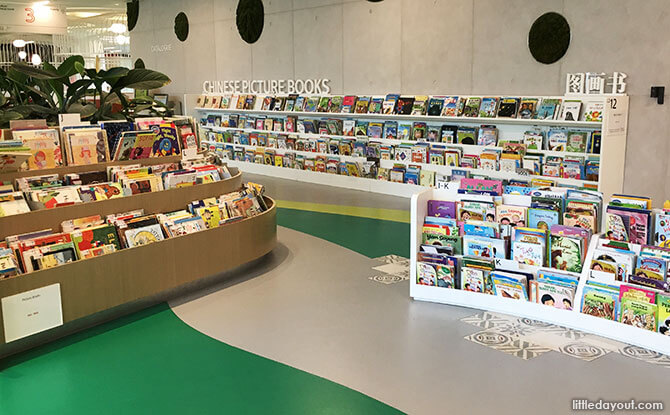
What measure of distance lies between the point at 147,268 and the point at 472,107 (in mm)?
5421

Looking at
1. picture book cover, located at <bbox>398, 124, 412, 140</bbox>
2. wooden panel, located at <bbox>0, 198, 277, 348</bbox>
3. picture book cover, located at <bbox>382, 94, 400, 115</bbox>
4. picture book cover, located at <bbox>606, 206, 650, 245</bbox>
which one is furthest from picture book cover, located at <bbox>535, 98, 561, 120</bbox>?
wooden panel, located at <bbox>0, 198, 277, 348</bbox>

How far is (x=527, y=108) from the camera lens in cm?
799

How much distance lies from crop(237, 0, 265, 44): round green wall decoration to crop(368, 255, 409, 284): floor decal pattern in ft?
24.4

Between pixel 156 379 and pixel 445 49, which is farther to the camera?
pixel 445 49

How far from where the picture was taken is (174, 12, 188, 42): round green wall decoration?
1409cm

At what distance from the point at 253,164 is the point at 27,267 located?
28.0 ft

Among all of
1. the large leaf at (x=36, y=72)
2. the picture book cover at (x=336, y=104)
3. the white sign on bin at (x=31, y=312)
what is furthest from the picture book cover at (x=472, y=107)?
the white sign on bin at (x=31, y=312)

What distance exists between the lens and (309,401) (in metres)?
3.54

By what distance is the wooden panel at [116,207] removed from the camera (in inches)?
179

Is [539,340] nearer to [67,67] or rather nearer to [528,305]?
[528,305]

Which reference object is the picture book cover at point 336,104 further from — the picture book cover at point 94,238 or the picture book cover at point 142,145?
the picture book cover at point 94,238

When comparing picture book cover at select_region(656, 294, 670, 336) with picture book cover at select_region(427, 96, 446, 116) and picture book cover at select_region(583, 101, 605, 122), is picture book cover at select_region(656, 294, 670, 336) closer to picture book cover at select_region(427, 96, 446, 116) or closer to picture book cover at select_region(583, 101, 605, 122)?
picture book cover at select_region(583, 101, 605, 122)

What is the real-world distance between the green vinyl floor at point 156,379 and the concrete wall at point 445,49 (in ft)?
18.3

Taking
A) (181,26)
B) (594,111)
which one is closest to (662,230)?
(594,111)
